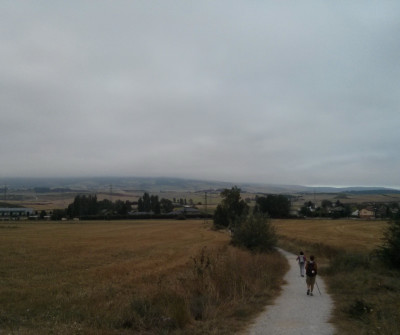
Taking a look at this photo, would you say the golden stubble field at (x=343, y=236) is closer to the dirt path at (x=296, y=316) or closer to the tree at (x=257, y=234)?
the tree at (x=257, y=234)

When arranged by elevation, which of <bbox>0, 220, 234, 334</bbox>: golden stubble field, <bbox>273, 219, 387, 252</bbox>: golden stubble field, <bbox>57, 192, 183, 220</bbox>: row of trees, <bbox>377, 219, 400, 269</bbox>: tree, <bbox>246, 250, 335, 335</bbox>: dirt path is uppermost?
→ <bbox>377, 219, 400, 269</bbox>: tree

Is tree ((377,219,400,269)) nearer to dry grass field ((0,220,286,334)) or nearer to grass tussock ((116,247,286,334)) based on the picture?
dry grass field ((0,220,286,334))

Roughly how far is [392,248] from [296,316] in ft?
40.9

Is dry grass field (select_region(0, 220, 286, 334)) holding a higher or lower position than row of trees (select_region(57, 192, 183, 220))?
higher

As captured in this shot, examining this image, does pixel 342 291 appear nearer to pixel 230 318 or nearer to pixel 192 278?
pixel 192 278

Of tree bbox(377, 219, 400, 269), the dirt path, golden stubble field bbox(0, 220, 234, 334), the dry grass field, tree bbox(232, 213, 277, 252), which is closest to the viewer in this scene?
the dirt path

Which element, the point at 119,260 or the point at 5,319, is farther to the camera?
the point at 119,260

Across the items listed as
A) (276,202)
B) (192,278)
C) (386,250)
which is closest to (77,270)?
(192,278)

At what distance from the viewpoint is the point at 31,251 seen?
1388 inches

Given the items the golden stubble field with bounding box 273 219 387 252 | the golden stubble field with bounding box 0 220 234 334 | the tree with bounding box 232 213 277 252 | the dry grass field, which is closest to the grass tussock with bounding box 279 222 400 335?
the dry grass field

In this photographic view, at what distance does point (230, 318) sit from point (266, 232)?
1104 inches

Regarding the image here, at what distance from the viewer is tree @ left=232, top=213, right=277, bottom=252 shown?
3938cm

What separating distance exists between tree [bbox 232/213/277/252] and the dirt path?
2033 centimetres

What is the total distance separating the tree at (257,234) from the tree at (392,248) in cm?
1627
